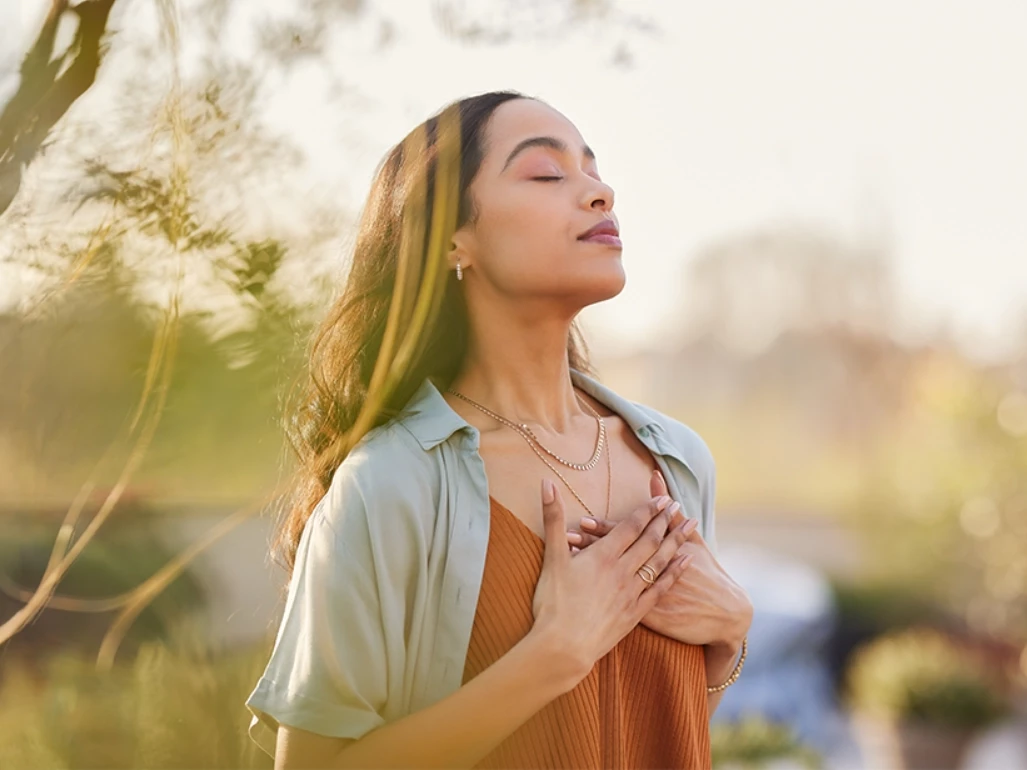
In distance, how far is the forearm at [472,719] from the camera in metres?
1.00

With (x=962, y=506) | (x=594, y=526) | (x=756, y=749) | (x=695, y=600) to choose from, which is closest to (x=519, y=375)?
(x=594, y=526)

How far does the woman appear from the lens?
1027 millimetres

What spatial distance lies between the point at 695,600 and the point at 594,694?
0.15 meters

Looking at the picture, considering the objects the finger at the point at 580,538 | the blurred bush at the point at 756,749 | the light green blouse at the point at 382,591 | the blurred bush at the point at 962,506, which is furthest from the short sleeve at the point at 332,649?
the blurred bush at the point at 962,506

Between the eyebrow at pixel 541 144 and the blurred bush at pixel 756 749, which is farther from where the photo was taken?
the blurred bush at pixel 756 749

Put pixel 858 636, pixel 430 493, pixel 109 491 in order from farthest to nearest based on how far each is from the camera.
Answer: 1. pixel 858 636
2. pixel 430 493
3. pixel 109 491

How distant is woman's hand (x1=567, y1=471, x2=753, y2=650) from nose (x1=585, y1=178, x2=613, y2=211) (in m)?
0.33

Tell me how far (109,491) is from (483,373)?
0.45 metres

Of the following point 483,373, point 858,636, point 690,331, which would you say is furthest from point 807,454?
point 483,373

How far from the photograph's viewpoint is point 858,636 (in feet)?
30.5

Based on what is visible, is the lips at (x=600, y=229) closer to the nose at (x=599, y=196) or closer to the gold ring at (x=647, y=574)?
the nose at (x=599, y=196)

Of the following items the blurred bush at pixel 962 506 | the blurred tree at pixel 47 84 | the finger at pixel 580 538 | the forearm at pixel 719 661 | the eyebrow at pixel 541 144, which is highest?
the blurred tree at pixel 47 84

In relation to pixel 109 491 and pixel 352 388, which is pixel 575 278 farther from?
pixel 109 491

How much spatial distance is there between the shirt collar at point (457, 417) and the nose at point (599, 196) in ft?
0.85
